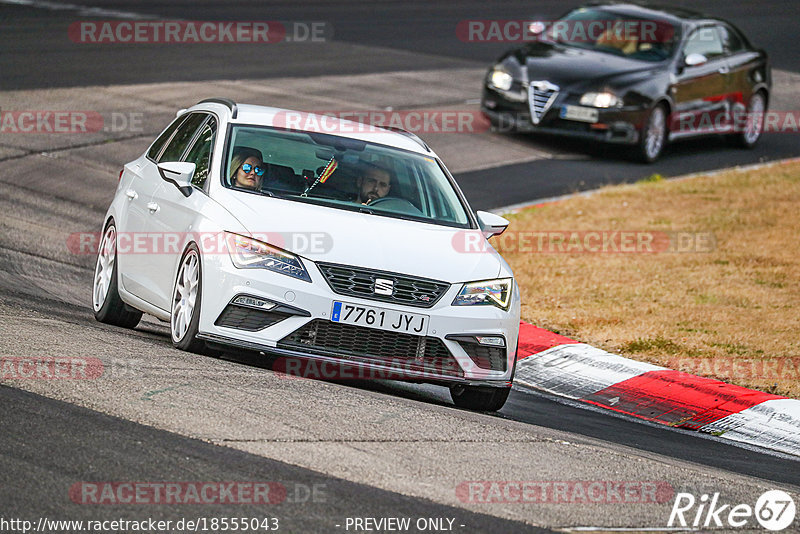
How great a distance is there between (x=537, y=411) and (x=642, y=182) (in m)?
9.46

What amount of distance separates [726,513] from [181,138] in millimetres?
5033

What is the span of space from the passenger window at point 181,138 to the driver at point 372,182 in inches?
53.3

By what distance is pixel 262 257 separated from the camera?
295 inches

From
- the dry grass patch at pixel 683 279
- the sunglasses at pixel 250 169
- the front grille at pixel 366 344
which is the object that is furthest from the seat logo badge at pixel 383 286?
the dry grass patch at pixel 683 279

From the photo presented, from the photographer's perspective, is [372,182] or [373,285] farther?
[372,182]

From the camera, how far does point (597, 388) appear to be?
9.39 m

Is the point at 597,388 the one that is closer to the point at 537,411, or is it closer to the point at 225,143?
the point at 537,411

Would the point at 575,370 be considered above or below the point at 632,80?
below

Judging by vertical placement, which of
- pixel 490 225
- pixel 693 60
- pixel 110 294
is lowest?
pixel 110 294

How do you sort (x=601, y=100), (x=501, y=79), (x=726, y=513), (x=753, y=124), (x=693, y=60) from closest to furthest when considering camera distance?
(x=726, y=513) < (x=601, y=100) < (x=501, y=79) < (x=693, y=60) < (x=753, y=124)

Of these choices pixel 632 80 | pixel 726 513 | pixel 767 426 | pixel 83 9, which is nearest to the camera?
pixel 726 513

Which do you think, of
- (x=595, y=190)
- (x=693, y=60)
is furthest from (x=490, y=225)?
(x=693, y=60)

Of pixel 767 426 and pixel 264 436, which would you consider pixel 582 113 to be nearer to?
pixel 767 426

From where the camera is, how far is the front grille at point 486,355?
7.71 m
